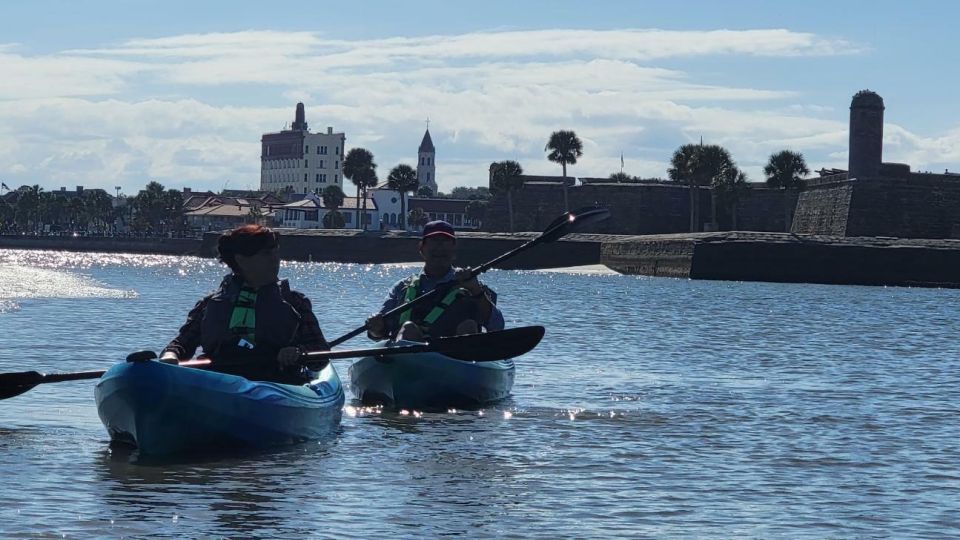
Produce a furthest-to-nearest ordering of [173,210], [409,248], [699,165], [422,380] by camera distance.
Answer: [173,210]
[409,248]
[699,165]
[422,380]

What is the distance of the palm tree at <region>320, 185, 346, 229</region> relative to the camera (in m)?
169

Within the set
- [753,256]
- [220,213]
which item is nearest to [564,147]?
[753,256]

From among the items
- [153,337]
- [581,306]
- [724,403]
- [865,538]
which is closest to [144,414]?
[865,538]

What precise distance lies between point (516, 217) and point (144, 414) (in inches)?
4689

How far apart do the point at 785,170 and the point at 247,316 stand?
9100 cm

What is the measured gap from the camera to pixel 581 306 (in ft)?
169

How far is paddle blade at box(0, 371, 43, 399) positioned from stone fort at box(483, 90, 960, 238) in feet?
271

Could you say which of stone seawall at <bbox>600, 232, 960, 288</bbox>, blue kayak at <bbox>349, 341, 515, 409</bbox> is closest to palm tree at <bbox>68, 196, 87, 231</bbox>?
stone seawall at <bbox>600, 232, 960, 288</bbox>

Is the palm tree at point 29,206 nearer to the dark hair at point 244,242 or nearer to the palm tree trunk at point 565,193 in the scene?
the palm tree trunk at point 565,193

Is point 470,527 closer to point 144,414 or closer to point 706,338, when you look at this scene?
point 144,414

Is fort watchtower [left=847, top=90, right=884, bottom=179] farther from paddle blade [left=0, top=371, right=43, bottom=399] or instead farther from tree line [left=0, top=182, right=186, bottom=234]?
tree line [left=0, top=182, right=186, bottom=234]

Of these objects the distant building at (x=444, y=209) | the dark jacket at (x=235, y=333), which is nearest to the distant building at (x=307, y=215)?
A: the distant building at (x=444, y=209)

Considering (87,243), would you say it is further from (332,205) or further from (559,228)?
(559,228)

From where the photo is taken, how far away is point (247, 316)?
12664 millimetres
